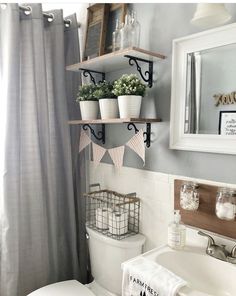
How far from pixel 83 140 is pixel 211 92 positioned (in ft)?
2.90

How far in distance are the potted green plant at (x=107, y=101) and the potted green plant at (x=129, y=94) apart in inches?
4.3

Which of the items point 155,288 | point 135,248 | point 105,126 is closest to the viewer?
point 155,288

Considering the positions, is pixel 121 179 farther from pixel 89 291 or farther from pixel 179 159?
pixel 89 291

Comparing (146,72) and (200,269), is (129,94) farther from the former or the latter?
(200,269)

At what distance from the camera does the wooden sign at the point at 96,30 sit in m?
1.60

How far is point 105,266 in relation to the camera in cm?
146

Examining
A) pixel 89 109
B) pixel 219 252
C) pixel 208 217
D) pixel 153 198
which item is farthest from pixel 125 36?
pixel 219 252

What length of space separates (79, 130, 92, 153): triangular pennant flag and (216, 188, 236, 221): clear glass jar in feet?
2.93

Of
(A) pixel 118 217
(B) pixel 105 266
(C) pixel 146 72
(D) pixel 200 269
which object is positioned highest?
(C) pixel 146 72

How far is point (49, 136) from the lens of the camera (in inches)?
66.4

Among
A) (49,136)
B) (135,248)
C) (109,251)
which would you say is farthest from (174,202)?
(49,136)

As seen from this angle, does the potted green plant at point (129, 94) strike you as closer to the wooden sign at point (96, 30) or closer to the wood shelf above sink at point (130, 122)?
the wood shelf above sink at point (130, 122)

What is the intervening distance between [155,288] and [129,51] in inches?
38.9

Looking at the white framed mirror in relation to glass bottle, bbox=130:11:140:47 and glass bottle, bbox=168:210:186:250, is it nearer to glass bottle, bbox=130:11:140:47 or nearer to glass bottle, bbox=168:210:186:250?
glass bottle, bbox=130:11:140:47
